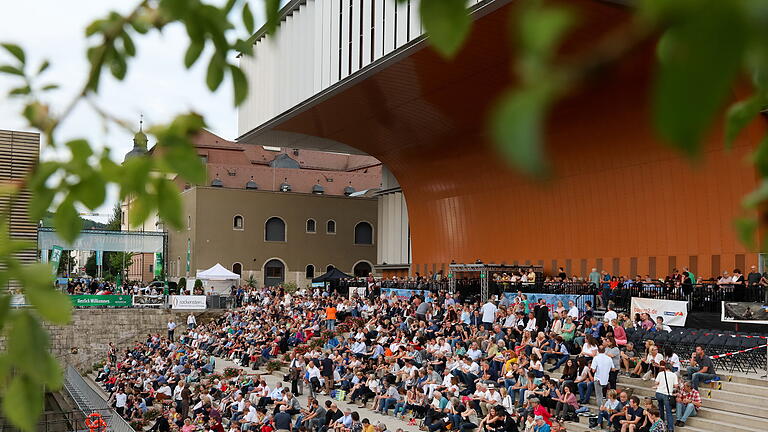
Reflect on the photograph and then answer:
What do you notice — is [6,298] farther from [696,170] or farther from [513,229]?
[513,229]

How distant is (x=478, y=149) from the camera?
36.8 m

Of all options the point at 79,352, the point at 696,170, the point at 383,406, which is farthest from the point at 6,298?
the point at 79,352

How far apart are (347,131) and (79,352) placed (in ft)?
60.3

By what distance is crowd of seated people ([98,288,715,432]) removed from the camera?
15227 millimetres

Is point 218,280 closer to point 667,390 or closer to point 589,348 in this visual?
point 589,348

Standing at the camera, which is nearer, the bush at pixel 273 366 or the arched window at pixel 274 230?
the bush at pixel 273 366

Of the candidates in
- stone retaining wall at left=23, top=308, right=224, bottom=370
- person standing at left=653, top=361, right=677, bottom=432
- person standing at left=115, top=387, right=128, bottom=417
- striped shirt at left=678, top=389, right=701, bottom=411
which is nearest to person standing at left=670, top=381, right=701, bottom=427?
striped shirt at left=678, top=389, right=701, bottom=411

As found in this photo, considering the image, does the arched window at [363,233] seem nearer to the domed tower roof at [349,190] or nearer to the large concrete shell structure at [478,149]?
the domed tower roof at [349,190]

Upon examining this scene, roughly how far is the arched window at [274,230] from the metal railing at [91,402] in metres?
33.0

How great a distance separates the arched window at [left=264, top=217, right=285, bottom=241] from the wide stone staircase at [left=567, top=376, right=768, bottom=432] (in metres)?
50.3

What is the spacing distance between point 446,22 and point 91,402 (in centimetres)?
2548

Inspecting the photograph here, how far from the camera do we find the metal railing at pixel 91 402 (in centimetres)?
1982

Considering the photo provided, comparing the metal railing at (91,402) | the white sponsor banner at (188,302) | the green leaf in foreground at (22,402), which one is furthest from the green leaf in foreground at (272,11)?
the white sponsor banner at (188,302)

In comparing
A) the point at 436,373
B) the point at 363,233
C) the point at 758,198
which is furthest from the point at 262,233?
the point at 758,198
